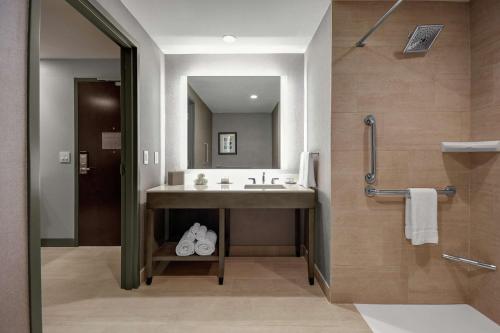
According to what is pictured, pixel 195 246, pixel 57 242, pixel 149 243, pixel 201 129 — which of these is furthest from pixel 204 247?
pixel 57 242

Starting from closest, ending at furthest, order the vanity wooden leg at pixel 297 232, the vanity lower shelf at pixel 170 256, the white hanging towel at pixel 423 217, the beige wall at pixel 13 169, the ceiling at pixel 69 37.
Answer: the beige wall at pixel 13 169 → the white hanging towel at pixel 423 217 → the ceiling at pixel 69 37 → the vanity lower shelf at pixel 170 256 → the vanity wooden leg at pixel 297 232

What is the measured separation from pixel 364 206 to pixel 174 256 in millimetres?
1595

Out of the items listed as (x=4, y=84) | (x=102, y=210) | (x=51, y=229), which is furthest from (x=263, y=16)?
(x=51, y=229)

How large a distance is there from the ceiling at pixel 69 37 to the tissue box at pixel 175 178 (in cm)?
146

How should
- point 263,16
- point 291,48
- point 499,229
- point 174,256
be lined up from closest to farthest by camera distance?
point 499,229, point 263,16, point 174,256, point 291,48

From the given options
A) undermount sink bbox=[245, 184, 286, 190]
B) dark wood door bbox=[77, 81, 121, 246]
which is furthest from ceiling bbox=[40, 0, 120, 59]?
undermount sink bbox=[245, 184, 286, 190]

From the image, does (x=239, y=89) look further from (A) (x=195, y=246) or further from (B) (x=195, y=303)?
(B) (x=195, y=303)

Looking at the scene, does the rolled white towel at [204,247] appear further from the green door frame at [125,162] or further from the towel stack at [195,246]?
the green door frame at [125,162]

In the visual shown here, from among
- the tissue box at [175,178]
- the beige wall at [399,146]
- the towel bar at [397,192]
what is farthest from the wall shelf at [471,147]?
the tissue box at [175,178]

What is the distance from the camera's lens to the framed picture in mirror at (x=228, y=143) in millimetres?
3070

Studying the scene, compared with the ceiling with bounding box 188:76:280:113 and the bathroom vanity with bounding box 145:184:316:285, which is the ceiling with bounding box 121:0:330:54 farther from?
the bathroom vanity with bounding box 145:184:316:285

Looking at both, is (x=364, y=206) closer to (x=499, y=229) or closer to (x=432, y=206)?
(x=432, y=206)

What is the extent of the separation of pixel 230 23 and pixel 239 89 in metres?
0.79

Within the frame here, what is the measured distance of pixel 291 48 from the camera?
2.96 meters
